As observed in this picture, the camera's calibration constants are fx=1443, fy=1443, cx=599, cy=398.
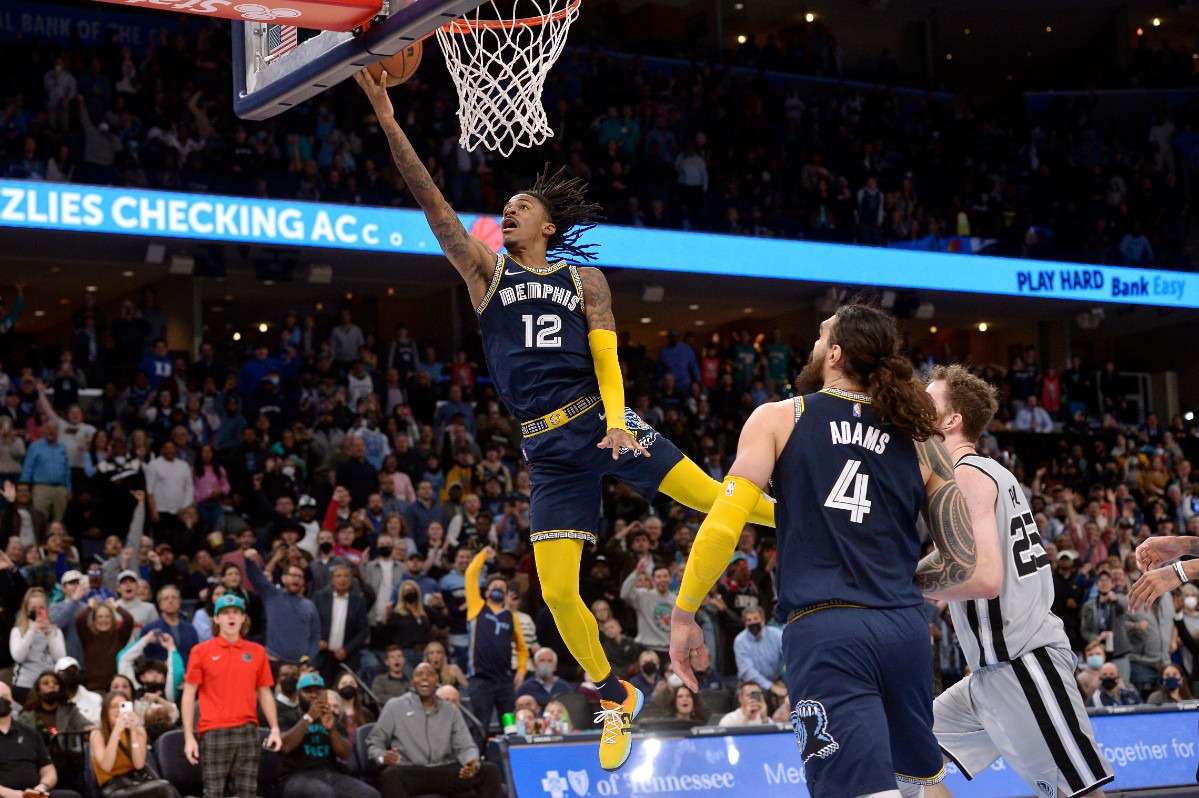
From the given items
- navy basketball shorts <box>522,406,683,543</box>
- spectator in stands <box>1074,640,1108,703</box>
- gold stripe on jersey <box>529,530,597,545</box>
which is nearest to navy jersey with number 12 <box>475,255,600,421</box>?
navy basketball shorts <box>522,406,683,543</box>

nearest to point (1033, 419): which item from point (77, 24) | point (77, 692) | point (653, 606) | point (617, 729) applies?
point (653, 606)

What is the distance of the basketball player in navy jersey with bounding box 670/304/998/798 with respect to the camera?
4887 mm

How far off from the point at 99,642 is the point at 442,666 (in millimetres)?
3083

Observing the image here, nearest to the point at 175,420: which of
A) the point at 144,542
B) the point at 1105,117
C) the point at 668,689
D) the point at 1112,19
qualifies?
the point at 144,542

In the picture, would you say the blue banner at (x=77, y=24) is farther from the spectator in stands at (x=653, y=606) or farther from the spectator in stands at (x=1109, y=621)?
the spectator in stands at (x=1109, y=621)

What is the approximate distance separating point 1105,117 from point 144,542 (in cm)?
2754

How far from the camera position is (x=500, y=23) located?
8.20 metres

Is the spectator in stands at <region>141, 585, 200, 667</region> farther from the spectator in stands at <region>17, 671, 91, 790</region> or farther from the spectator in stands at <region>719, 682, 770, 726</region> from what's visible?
the spectator in stands at <region>719, 682, 770, 726</region>

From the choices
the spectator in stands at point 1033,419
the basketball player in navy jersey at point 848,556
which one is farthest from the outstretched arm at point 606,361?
the spectator in stands at point 1033,419

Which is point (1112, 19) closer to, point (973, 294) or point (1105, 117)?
point (1105, 117)

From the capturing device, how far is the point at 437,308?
1064 inches

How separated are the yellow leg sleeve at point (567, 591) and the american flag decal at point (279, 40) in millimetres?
2542

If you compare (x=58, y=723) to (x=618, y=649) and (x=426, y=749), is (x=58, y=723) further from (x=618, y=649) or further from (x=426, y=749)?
(x=618, y=649)

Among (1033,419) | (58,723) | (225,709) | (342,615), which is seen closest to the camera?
(225,709)
